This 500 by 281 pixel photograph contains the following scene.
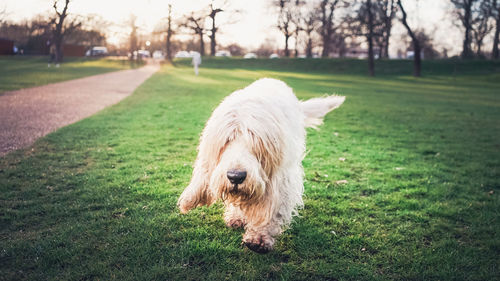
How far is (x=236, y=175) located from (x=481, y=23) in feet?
190

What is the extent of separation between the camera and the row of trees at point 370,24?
109 ft

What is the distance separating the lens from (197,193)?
10.3ft

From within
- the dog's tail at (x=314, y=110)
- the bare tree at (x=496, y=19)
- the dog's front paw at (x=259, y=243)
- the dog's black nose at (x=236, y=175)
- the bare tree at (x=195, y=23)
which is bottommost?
the dog's front paw at (x=259, y=243)

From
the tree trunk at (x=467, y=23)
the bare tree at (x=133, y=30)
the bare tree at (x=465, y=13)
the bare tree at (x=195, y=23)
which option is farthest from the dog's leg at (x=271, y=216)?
the bare tree at (x=195, y=23)

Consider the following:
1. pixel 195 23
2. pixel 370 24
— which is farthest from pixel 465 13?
pixel 195 23

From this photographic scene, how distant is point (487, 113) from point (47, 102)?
17296mm

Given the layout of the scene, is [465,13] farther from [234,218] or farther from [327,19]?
A: [234,218]

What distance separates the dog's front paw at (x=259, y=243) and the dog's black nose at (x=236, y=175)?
81cm

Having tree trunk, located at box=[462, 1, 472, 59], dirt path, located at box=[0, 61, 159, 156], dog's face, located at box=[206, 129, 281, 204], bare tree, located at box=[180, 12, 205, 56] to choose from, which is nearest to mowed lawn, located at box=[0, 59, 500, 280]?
dirt path, located at box=[0, 61, 159, 156]

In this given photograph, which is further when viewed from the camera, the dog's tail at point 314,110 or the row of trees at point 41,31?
the row of trees at point 41,31

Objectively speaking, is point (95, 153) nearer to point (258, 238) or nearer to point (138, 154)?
point (138, 154)

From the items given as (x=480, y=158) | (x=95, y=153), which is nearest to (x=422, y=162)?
(x=480, y=158)

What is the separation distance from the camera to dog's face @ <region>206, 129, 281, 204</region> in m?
2.58

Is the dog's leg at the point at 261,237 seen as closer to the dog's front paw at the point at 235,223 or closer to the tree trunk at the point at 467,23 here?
the dog's front paw at the point at 235,223
